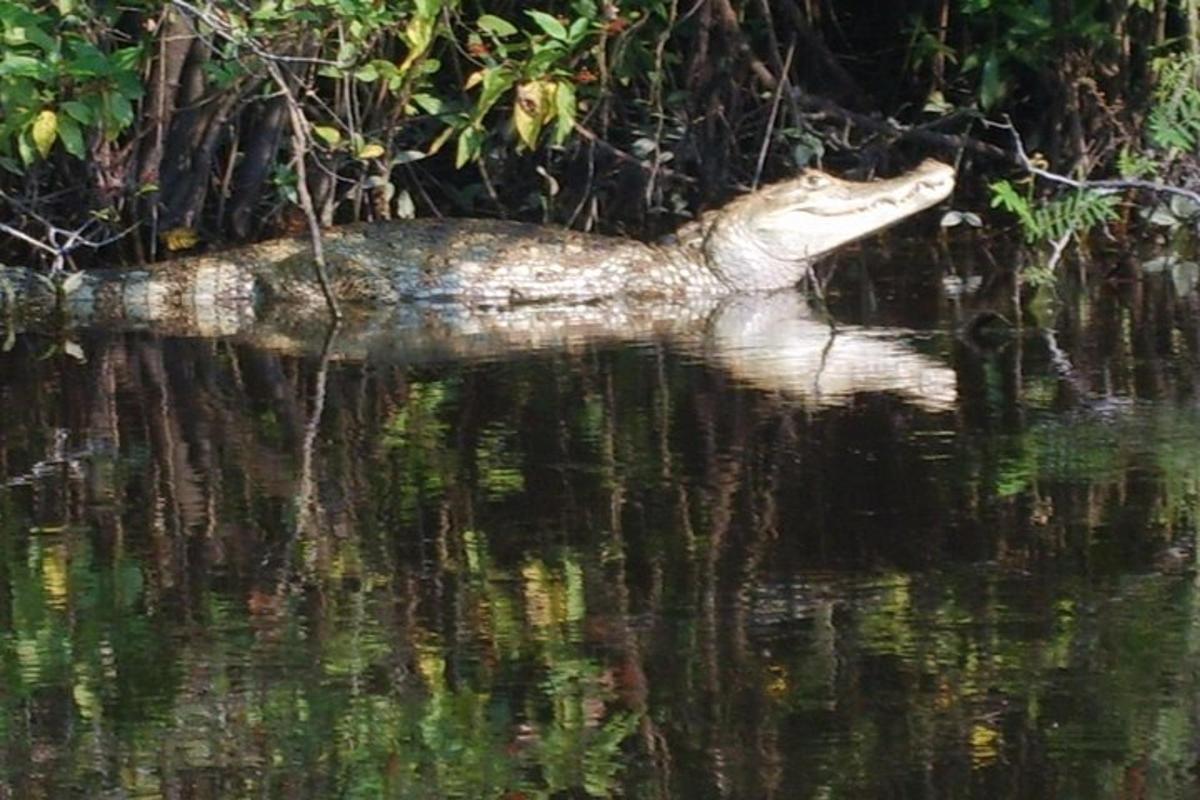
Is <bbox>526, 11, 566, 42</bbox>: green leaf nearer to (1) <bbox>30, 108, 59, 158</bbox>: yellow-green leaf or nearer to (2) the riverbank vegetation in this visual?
(2) the riverbank vegetation

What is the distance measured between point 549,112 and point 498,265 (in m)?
0.80

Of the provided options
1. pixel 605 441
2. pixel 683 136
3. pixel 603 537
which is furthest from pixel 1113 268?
pixel 603 537

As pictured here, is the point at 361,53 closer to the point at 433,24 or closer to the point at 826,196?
the point at 433,24

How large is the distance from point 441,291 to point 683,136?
1.62 metres

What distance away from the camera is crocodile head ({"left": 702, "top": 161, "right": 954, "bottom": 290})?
945 centimetres

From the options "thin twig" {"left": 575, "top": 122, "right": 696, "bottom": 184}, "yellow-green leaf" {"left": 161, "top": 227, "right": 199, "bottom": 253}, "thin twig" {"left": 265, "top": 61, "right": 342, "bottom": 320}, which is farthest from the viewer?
"thin twig" {"left": 575, "top": 122, "right": 696, "bottom": 184}

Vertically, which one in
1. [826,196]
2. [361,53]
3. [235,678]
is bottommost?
[235,678]

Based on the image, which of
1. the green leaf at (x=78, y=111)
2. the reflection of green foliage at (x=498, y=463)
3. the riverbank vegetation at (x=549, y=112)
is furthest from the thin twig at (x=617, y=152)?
the reflection of green foliage at (x=498, y=463)

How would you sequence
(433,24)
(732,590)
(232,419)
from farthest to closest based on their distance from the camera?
(433,24) < (232,419) < (732,590)

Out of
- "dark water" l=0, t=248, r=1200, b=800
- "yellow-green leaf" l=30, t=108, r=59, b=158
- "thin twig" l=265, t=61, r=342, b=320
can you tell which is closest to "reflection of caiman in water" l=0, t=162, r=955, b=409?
"thin twig" l=265, t=61, r=342, b=320

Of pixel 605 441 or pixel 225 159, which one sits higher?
pixel 225 159

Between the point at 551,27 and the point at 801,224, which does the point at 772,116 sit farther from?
the point at 551,27

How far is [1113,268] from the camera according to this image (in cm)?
905

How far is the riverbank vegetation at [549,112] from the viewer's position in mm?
8633
